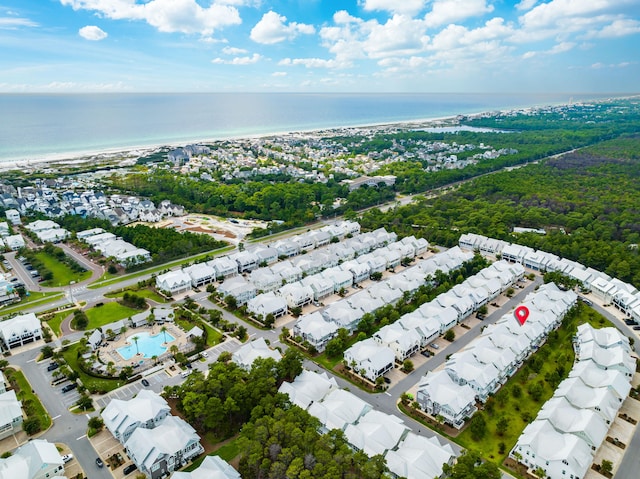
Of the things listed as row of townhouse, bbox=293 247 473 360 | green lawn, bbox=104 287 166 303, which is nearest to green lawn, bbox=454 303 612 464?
row of townhouse, bbox=293 247 473 360

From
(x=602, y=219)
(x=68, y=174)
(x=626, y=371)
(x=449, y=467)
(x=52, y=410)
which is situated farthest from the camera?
(x=68, y=174)

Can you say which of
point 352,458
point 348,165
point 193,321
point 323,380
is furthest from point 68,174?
point 352,458

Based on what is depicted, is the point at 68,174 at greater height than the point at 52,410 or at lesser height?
greater

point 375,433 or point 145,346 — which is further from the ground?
point 375,433

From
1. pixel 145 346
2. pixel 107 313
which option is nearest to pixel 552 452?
pixel 145 346

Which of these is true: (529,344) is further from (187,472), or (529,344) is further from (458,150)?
(458,150)

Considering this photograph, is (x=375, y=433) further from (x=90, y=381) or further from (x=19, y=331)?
(x=19, y=331)

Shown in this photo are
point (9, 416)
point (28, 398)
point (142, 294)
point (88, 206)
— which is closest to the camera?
point (9, 416)
